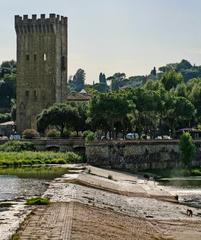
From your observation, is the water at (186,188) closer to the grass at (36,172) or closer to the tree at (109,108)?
the grass at (36,172)

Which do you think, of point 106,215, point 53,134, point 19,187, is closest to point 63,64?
point 53,134

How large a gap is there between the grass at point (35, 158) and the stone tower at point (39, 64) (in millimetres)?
29187

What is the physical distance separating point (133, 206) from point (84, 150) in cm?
4663

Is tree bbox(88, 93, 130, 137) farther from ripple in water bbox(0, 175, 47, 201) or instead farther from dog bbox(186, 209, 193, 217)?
dog bbox(186, 209, 193, 217)

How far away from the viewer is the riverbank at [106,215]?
3750 centimetres

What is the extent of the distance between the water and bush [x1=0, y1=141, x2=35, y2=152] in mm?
22976

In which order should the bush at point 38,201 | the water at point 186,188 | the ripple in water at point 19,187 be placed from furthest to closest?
1. the water at point 186,188
2. the ripple in water at point 19,187
3. the bush at point 38,201

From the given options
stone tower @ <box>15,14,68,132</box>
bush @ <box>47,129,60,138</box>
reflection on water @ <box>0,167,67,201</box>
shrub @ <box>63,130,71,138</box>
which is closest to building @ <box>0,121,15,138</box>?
stone tower @ <box>15,14,68,132</box>

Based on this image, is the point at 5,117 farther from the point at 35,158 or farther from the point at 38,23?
the point at 35,158

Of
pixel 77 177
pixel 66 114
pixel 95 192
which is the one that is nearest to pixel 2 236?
pixel 95 192

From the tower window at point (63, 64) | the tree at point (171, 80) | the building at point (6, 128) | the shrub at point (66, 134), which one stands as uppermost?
the tower window at point (63, 64)

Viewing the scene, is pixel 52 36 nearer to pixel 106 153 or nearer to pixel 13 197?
pixel 106 153

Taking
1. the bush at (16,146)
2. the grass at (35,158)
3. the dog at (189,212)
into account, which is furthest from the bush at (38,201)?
the bush at (16,146)

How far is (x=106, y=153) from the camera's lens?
9581 centimetres
